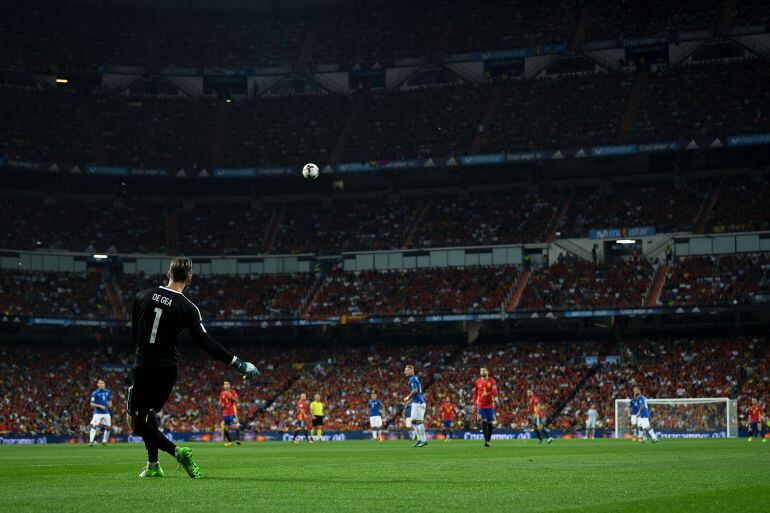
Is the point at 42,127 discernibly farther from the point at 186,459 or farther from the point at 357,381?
the point at 186,459

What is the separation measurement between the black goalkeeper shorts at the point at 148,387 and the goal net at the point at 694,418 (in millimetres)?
43074

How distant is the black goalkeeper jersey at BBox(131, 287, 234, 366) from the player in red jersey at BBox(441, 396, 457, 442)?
45.5 meters

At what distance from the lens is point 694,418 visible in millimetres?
53000

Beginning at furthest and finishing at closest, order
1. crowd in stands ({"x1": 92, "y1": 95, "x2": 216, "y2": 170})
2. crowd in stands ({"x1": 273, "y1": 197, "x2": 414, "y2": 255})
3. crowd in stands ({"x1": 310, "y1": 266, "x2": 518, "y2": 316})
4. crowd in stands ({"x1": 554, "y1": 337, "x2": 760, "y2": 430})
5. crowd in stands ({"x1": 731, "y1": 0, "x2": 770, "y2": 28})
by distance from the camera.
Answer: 1. crowd in stands ({"x1": 92, "y1": 95, "x2": 216, "y2": 170})
2. crowd in stands ({"x1": 273, "y1": 197, "x2": 414, "y2": 255})
3. crowd in stands ({"x1": 731, "y1": 0, "x2": 770, "y2": 28})
4. crowd in stands ({"x1": 310, "y1": 266, "x2": 518, "y2": 316})
5. crowd in stands ({"x1": 554, "y1": 337, "x2": 760, "y2": 430})

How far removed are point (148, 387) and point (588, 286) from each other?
56.0 metres

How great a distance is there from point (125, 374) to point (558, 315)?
2855 cm

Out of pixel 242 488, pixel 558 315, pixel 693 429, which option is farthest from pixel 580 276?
pixel 242 488

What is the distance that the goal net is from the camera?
5272cm

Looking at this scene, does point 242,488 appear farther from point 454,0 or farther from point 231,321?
point 454,0

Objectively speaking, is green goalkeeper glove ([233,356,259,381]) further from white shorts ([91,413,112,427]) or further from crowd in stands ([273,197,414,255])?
crowd in stands ([273,197,414,255])

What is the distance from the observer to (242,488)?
12.1 metres

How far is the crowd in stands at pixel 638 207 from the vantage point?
68688 millimetres

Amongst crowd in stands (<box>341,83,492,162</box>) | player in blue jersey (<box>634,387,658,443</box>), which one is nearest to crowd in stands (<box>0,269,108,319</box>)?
crowd in stands (<box>341,83,492,162</box>)

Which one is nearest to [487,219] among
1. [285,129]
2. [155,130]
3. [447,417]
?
[285,129]
